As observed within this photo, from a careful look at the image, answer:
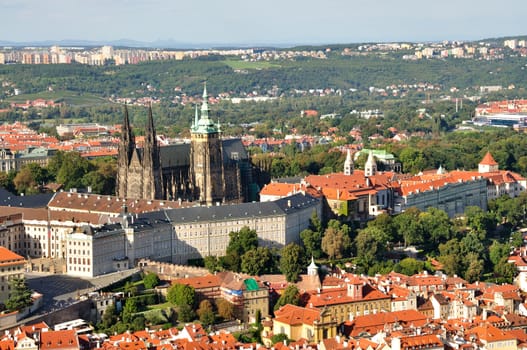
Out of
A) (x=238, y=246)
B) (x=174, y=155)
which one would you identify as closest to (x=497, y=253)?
(x=238, y=246)

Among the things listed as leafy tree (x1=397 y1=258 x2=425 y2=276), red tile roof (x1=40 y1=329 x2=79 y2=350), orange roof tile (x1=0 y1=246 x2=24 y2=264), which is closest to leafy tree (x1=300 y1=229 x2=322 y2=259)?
leafy tree (x1=397 y1=258 x2=425 y2=276)

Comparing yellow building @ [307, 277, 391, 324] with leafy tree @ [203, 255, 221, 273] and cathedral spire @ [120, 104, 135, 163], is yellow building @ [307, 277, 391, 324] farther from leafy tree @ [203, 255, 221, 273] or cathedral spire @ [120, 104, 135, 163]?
cathedral spire @ [120, 104, 135, 163]

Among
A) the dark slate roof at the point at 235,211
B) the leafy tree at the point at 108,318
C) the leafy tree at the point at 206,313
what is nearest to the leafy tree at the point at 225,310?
the leafy tree at the point at 206,313

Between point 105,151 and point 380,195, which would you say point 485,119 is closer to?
point 105,151

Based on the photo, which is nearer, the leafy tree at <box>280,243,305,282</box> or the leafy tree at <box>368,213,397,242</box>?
the leafy tree at <box>280,243,305,282</box>

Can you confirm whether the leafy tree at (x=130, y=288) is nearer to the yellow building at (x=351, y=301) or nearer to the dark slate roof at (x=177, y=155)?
the yellow building at (x=351, y=301)

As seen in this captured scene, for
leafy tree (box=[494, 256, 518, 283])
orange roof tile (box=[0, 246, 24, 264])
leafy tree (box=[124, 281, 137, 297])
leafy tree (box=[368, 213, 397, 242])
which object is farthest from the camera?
leafy tree (box=[368, 213, 397, 242])
